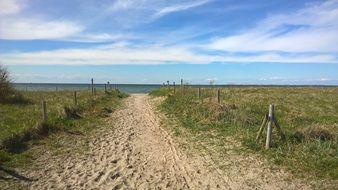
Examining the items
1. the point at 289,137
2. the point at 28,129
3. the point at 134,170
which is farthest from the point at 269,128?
the point at 28,129

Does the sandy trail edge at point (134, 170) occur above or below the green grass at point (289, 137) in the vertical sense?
below

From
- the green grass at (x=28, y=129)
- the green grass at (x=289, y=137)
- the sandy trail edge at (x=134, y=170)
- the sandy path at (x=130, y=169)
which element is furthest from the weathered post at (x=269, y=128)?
the green grass at (x=28, y=129)

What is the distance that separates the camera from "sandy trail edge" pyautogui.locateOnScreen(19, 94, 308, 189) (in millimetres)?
9383

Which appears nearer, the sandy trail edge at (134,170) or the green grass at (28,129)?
the sandy trail edge at (134,170)

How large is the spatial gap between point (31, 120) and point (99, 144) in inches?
146

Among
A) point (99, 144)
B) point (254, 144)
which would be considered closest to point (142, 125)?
point (99, 144)

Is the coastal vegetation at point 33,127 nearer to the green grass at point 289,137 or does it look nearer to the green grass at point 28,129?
the green grass at point 28,129

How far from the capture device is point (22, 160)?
11227 mm

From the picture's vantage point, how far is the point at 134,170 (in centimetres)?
1073

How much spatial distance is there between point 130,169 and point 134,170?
0.48ft

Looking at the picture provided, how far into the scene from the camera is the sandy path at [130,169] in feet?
30.9

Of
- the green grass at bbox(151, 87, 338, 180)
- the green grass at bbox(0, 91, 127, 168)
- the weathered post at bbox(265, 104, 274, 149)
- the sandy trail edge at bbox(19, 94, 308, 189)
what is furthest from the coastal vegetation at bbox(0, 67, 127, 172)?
the weathered post at bbox(265, 104, 274, 149)

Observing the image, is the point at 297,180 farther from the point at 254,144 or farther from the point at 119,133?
the point at 119,133

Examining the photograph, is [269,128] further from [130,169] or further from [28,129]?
[28,129]
